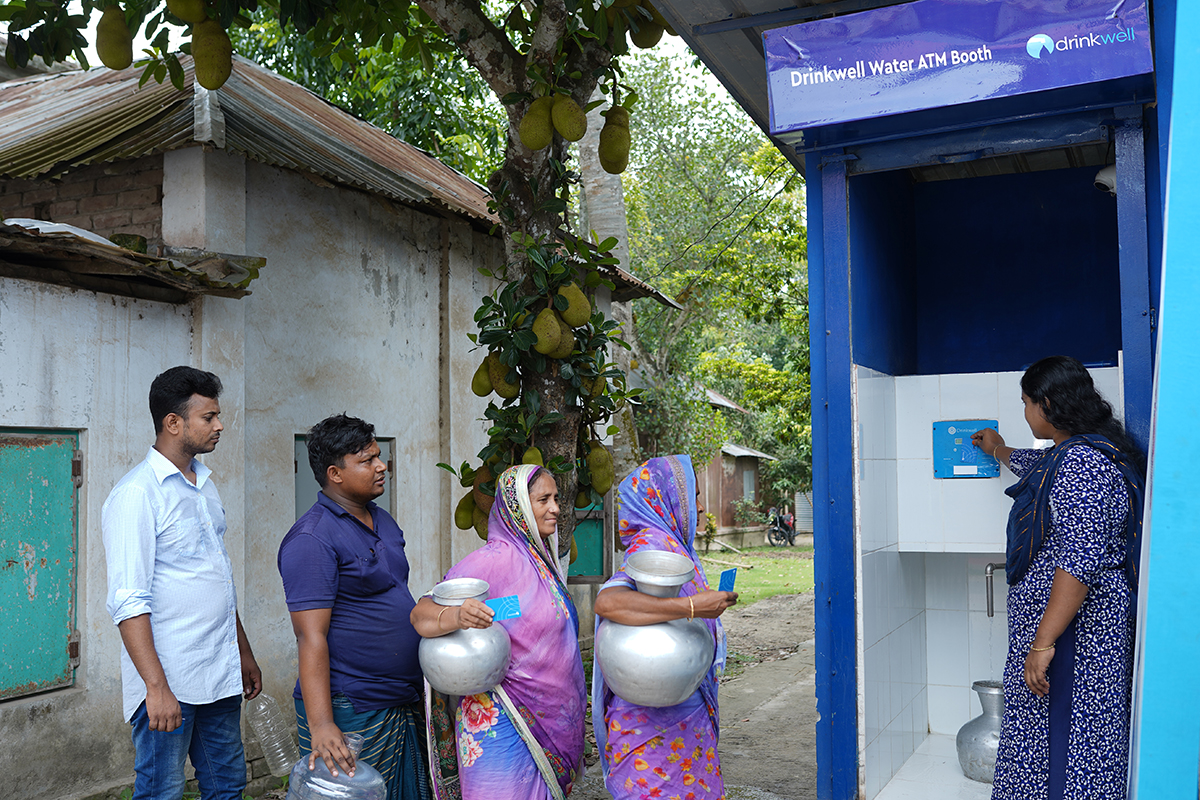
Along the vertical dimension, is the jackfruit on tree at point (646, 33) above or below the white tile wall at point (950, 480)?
above

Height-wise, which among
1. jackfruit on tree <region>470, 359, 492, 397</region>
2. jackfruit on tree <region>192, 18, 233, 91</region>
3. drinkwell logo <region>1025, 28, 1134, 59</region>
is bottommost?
jackfruit on tree <region>470, 359, 492, 397</region>

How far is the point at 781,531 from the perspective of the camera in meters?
23.9

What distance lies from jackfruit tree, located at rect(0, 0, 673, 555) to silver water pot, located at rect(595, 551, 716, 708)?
5.19 feet

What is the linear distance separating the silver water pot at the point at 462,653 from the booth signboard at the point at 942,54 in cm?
197

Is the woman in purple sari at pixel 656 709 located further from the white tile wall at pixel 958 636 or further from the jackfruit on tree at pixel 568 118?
the white tile wall at pixel 958 636

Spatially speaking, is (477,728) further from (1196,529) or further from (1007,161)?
(1007,161)

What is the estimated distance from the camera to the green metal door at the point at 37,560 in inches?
175

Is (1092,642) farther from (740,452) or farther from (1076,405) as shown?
(740,452)

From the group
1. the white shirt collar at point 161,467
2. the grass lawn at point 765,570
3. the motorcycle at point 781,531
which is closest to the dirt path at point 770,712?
the grass lawn at point 765,570

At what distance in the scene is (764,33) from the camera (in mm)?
3533

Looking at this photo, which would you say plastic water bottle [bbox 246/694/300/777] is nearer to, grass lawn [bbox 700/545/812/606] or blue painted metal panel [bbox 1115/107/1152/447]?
blue painted metal panel [bbox 1115/107/1152/447]

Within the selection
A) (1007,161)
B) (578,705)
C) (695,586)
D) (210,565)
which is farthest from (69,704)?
(1007,161)

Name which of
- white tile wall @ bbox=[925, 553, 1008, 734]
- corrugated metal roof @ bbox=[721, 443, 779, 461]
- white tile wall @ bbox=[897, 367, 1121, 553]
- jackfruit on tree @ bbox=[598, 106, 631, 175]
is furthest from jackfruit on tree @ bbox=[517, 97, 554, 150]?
corrugated metal roof @ bbox=[721, 443, 779, 461]

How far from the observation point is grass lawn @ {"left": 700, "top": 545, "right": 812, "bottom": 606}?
14203 mm
